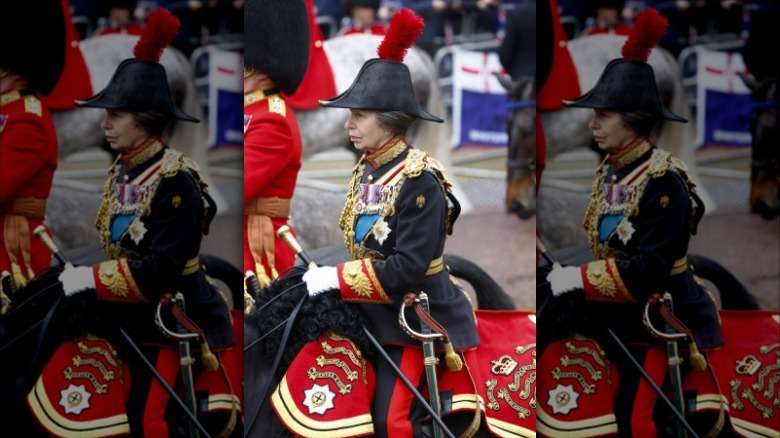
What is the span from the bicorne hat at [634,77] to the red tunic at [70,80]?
7.20 feet

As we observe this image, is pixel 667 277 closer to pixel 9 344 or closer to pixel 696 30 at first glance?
pixel 696 30

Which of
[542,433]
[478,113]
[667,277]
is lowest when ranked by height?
[542,433]

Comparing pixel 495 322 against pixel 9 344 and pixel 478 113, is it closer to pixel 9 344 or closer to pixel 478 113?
pixel 478 113

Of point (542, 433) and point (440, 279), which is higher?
point (440, 279)

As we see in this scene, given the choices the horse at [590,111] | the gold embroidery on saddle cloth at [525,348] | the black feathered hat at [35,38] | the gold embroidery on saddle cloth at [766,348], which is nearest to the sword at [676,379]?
the gold embroidery on saddle cloth at [766,348]

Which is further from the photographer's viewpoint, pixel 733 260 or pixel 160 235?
pixel 733 260

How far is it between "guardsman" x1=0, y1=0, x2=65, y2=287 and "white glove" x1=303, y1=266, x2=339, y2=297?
123cm

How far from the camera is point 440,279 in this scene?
156 inches

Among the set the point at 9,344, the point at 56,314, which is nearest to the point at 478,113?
the point at 56,314

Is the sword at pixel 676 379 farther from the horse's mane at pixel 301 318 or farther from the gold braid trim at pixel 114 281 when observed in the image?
the gold braid trim at pixel 114 281

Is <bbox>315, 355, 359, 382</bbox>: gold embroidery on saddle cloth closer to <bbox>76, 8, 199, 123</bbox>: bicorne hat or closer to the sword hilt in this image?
the sword hilt

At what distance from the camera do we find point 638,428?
160 inches

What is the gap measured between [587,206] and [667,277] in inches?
18.0

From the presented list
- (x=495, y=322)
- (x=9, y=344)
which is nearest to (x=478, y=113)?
(x=495, y=322)
